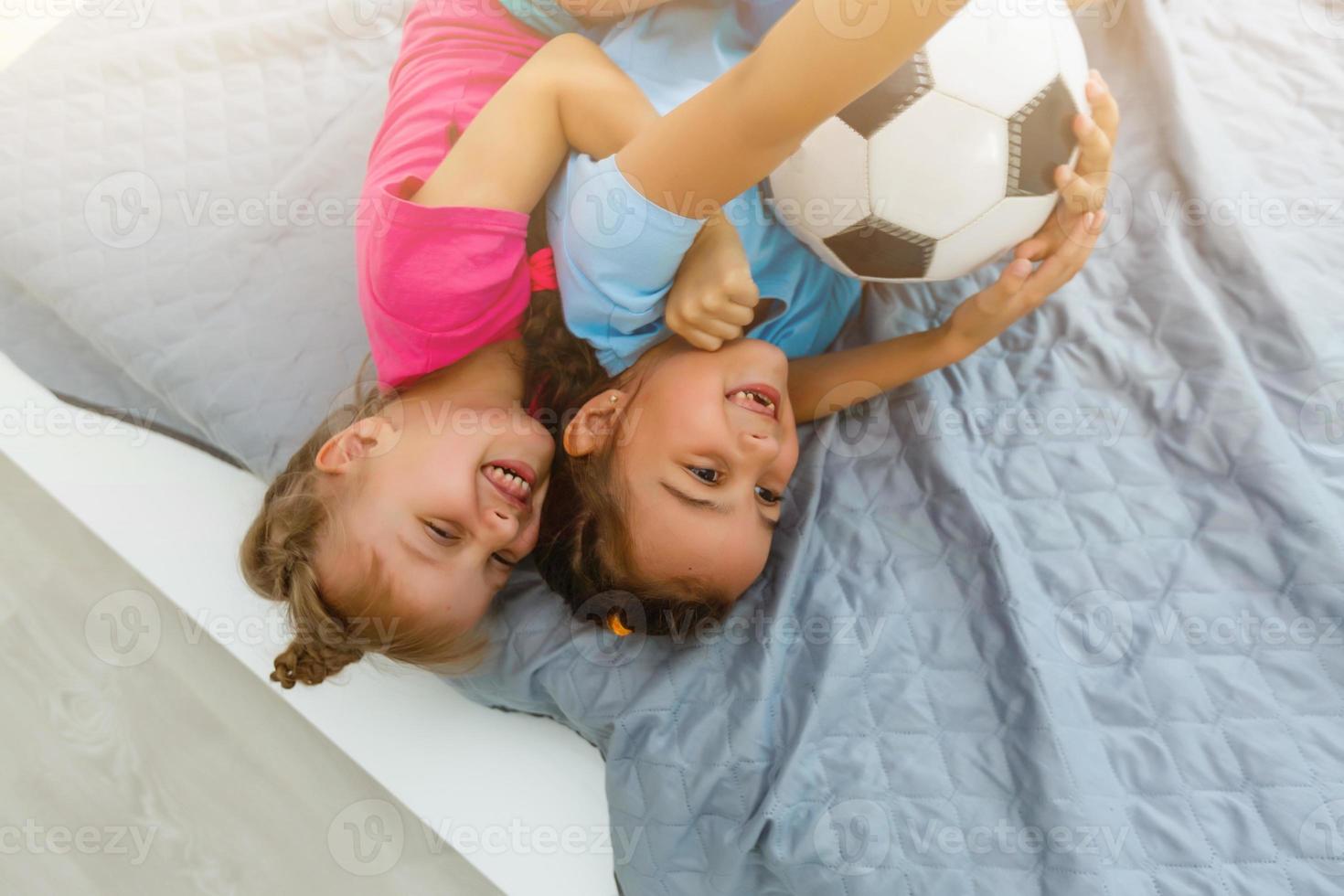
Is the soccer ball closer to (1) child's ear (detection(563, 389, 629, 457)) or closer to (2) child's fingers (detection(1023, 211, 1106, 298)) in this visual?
(2) child's fingers (detection(1023, 211, 1106, 298))

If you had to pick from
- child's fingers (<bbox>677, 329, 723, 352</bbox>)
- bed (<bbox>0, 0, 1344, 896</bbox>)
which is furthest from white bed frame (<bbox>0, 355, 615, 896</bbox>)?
child's fingers (<bbox>677, 329, 723, 352</bbox>)

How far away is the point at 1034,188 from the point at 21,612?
1309 mm

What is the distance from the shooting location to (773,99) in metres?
0.71

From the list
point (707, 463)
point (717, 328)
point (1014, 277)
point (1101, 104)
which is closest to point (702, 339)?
point (717, 328)

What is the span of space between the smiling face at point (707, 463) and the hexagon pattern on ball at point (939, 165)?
207 mm

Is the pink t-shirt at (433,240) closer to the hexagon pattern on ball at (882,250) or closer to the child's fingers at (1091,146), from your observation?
the hexagon pattern on ball at (882,250)

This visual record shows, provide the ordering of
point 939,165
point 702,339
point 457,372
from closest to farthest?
point 939,165 < point 702,339 < point 457,372

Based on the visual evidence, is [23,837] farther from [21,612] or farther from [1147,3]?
[1147,3]

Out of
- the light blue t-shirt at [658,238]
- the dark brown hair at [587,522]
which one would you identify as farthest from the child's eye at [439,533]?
the light blue t-shirt at [658,238]

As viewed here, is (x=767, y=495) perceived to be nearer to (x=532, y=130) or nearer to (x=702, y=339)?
(x=702, y=339)

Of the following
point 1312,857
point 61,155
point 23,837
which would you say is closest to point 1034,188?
point 1312,857

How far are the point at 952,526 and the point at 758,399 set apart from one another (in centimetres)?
27

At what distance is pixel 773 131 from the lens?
2.43 feet

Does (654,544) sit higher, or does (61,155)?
(61,155)
